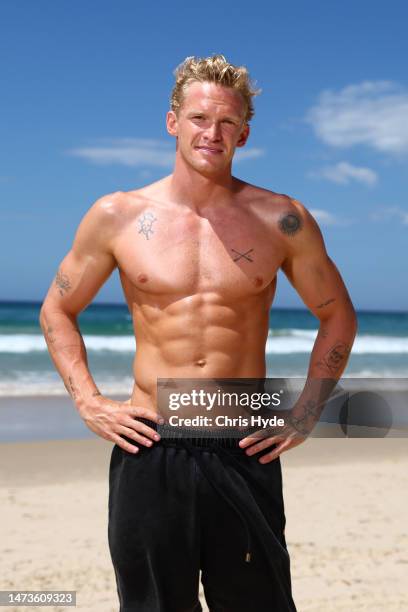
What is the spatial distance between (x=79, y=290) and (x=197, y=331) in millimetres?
527

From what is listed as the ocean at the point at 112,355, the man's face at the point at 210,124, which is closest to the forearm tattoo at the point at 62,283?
the man's face at the point at 210,124

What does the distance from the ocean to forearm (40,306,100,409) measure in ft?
36.3

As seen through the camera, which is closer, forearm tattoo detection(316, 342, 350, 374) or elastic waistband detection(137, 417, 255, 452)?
elastic waistband detection(137, 417, 255, 452)

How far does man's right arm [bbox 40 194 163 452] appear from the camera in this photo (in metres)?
3.08

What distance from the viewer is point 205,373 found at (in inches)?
118

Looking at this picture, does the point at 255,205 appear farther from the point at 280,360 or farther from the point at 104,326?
the point at 104,326

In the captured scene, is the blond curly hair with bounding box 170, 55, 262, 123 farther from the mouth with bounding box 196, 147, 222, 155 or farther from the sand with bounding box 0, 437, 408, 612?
the sand with bounding box 0, 437, 408, 612

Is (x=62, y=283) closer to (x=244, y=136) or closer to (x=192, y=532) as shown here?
(x=244, y=136)

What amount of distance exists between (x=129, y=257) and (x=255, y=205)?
549 mm

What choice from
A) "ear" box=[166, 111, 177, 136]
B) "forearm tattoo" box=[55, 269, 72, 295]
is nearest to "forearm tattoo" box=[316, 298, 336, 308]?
"ear" box=[166, 111, 177, 136]

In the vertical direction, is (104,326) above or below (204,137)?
above

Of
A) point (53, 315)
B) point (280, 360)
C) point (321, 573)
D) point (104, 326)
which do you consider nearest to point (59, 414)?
point (321, 573)

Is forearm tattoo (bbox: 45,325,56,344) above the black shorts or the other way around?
above

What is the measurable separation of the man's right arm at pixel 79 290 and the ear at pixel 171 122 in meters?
0.34
